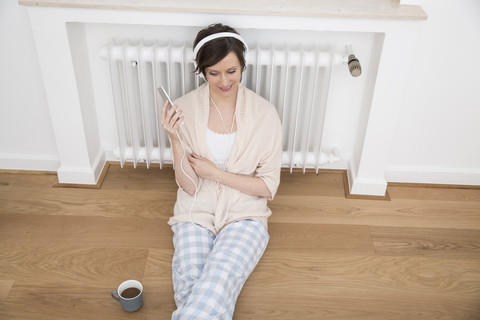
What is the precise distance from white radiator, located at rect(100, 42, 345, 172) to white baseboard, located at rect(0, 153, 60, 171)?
0.36m

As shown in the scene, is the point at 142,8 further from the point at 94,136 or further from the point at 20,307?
the point at 20,307

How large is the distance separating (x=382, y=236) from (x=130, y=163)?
130 cm

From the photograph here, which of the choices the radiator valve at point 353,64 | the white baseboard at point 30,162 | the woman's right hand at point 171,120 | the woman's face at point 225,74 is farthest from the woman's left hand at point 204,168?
the white baseboard at point 30,162

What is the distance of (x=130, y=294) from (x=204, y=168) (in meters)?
0.53

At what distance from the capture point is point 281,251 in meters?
1.87

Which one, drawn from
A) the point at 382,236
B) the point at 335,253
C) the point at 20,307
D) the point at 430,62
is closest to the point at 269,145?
the point at 335,253

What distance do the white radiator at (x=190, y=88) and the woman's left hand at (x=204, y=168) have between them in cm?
38

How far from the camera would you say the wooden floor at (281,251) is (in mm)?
1652

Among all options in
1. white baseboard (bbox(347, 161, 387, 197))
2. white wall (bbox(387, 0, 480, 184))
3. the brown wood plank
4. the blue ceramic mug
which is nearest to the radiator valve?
white wall (bbox(387, 0, 480, 184))

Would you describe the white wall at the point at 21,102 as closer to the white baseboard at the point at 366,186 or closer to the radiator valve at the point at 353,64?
the radiator valve at the point at 353,64

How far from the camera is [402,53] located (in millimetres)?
1774

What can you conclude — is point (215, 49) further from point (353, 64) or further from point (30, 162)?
point (30, 162)

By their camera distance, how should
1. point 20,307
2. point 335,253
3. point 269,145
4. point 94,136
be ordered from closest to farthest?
point 20,307, point 269,145, point 335,253, point 94,136

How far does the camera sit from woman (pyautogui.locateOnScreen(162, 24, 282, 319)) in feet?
5.25
